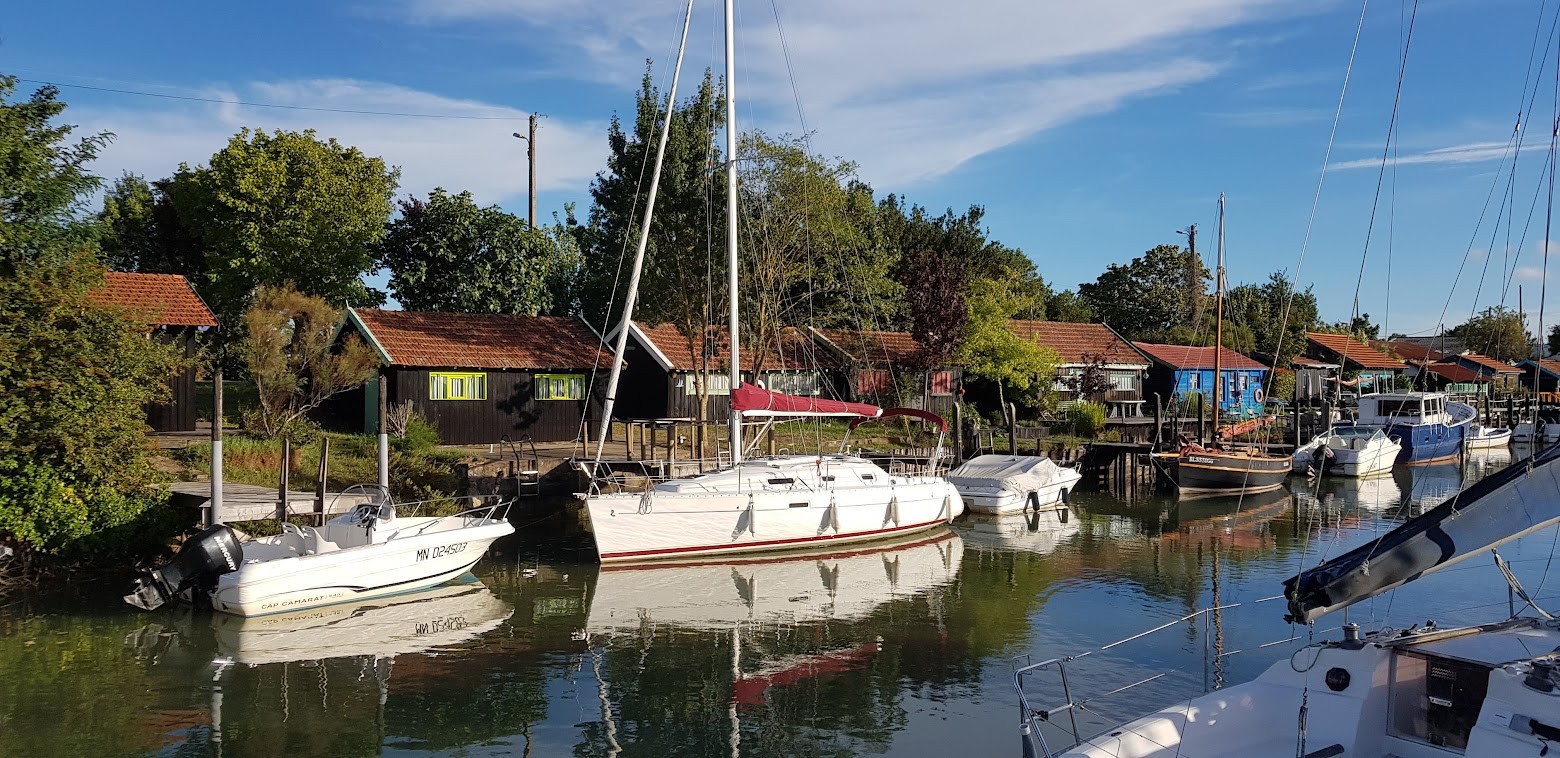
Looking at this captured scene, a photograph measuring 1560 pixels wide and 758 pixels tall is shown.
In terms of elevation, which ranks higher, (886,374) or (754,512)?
(886,374)

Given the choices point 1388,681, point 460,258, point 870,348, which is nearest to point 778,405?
point 1388,681

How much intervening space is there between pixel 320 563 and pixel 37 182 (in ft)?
32.1

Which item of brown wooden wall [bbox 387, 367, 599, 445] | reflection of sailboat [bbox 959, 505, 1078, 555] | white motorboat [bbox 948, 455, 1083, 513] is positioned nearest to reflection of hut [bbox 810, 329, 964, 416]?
white motorboat [bbox 948, 455, 1083, 513]

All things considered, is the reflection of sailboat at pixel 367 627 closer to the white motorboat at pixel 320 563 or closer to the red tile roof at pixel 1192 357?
the white motorboat at pixel 320 563

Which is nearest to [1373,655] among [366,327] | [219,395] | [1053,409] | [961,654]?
[961,654]

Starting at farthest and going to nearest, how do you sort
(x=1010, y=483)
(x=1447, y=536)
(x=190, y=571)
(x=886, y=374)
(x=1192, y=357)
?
(x=1192, y=357), (x=886, y=374), (x=1010, y=483), (x=190, y=571), (x=1447, y=536)

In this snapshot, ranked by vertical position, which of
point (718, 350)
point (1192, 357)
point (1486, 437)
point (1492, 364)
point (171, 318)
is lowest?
point (1486, 437)

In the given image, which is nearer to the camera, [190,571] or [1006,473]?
[190,571]

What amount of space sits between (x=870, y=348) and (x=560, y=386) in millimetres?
14176

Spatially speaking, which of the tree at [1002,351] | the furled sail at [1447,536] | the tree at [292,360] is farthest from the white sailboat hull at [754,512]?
the tree at [1002,351]

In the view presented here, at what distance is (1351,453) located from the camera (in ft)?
134

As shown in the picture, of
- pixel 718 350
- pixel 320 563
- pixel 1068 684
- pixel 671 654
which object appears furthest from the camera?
pixel 718 350

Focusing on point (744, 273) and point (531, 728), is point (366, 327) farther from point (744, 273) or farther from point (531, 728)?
point (531, 728)

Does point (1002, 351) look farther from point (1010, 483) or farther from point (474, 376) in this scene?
point (474, 376)
